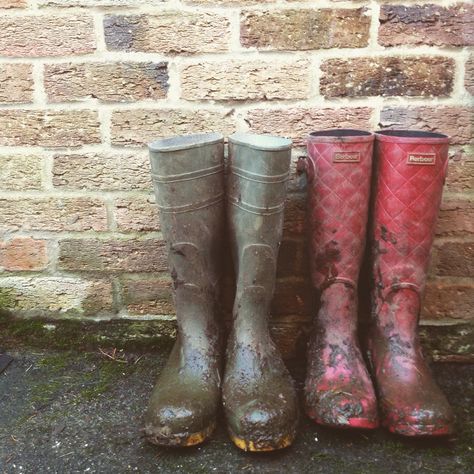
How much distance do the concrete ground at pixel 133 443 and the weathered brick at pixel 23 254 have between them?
1.14 feet

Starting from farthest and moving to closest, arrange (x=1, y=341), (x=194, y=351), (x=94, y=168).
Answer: (x=1, y=341), (x=94, y=168), (x=194, y=351)

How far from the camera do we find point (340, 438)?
1.29 meters

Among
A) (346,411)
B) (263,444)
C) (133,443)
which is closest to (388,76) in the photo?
(346,411)

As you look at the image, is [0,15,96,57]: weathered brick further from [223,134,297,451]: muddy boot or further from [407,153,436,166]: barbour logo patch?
[407,153,436,166]: barbour logo patch

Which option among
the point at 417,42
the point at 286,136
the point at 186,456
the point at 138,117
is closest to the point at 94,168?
the point at 138,117

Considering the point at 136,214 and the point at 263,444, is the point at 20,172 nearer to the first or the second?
the point at 136,214

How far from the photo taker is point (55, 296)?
1751mm

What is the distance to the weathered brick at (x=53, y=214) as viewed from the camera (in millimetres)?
1671

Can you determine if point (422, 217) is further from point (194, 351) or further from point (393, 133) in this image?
point (194, 351)

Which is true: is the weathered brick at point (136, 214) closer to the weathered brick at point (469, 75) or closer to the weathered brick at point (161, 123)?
the weathered brick at point (161, 123)

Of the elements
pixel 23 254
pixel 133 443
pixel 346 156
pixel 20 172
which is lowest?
pixel 133 443

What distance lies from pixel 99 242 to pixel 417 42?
1.07 meters

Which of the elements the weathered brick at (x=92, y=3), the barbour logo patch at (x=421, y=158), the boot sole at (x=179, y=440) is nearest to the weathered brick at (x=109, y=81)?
the weathered brick at (x=92, y=3)

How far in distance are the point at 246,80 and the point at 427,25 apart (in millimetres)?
500
